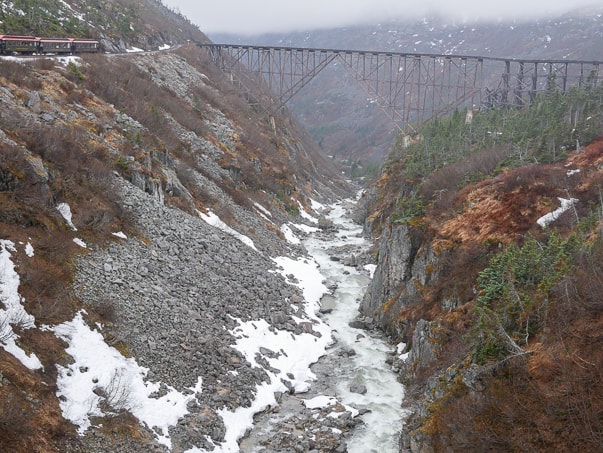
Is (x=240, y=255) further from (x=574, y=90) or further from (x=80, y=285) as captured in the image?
(x=574, y=90)

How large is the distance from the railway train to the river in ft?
95.3

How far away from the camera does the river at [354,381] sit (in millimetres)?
17375

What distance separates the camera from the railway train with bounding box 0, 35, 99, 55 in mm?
36500

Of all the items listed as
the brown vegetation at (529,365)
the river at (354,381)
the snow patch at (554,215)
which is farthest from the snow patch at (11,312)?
the snow patch at (554,215)

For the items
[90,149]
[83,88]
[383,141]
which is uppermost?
[83,88]

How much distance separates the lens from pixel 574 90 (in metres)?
48.2

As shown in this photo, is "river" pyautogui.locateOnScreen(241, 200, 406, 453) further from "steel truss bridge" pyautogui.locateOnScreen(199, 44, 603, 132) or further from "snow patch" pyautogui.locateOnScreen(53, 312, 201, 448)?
"steel truss bridge" pyautogui.locateOnScreen(199, 44, 603, 132)

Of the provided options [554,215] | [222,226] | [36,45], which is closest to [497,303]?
[554,215]

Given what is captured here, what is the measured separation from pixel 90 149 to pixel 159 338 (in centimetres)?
1314

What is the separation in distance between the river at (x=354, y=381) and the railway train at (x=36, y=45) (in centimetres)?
2906

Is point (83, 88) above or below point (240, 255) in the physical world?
above

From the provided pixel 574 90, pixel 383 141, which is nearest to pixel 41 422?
pixel 574 90

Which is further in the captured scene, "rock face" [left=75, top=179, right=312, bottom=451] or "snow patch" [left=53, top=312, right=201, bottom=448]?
"rock face" [left=75, top=179, right=312, bottom=451]

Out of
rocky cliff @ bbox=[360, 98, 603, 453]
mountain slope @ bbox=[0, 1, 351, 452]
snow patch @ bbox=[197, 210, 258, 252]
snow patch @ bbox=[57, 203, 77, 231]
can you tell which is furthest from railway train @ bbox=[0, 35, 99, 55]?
rocky cliff @ bbox=[360, 98, 603, 453]
